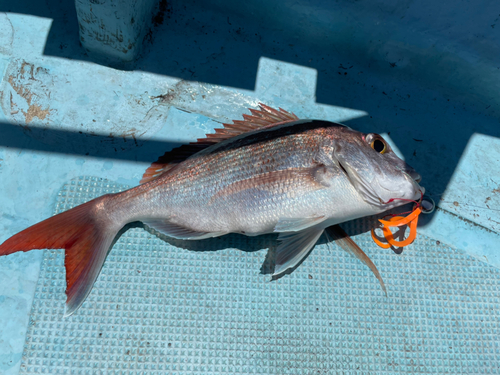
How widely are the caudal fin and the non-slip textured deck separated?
169 mm

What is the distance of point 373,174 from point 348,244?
0.64m

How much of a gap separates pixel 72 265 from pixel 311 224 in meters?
1.50

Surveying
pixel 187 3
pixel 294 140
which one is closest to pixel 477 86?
pixel 294 140

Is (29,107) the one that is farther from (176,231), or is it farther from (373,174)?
(373,174)

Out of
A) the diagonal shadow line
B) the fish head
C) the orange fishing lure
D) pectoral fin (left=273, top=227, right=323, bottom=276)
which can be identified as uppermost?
the fish head

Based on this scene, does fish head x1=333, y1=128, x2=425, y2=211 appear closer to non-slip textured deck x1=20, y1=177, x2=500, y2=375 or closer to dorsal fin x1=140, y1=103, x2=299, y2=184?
dorsal fin x1=140, y1=103, x2=299, y2=184

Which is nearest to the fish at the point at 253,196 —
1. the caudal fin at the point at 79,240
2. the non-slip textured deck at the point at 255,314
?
the caudal fin at the point at 79,240

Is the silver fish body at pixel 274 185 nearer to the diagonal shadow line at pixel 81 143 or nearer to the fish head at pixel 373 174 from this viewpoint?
the fish head at pixel 373 174

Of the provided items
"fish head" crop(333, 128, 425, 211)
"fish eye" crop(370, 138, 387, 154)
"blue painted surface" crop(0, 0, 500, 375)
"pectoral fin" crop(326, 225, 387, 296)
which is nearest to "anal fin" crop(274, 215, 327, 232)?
"fish head" crop(333, 128, 425, 211)

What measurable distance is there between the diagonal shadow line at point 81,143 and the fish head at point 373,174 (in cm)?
126

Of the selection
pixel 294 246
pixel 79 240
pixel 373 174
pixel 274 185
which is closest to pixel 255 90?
pixel 274 185

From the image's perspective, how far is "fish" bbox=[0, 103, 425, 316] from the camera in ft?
6.74

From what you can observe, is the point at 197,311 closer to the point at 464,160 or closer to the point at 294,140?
the point at 294,140

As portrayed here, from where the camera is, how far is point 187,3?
2881 millimetres
